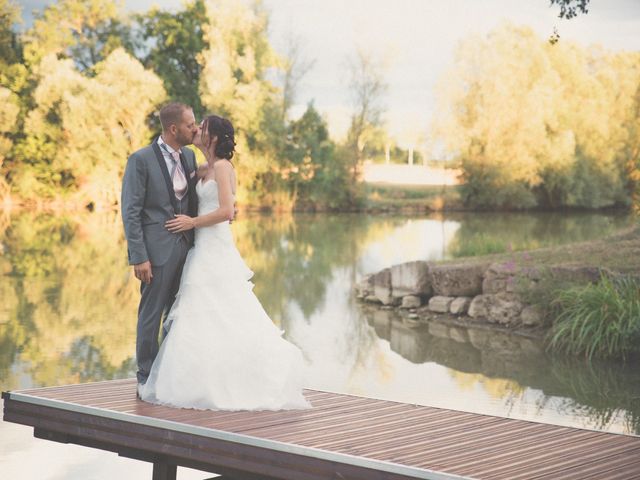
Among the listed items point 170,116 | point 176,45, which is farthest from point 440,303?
point 176,45

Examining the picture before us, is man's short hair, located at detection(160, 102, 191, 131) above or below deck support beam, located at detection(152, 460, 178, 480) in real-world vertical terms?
above

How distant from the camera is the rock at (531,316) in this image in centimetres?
1301

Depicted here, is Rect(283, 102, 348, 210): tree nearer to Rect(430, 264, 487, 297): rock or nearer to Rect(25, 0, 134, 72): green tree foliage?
Rect(25, 0, 134, 72): green tree foliage

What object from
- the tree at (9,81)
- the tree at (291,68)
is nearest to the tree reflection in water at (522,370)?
the tree at (291,68)

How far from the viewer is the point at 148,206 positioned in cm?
592

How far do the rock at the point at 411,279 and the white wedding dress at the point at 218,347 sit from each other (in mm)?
9223

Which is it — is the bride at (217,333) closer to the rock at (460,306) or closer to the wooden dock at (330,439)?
the wooden dock at (330,439)

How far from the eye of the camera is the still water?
8.60 m

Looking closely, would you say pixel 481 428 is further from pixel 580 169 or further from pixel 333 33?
pixel 333 33

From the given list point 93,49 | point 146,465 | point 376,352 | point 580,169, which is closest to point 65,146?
point 93,49

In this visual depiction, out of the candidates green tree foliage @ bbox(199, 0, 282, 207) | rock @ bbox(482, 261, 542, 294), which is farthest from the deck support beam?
green tree foliage @ bbox(199, 0, 282, 207)

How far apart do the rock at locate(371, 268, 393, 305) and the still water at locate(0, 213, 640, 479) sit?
0.49 meters

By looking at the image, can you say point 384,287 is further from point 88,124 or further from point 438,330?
point 88,124

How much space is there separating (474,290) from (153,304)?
916 centimetres
